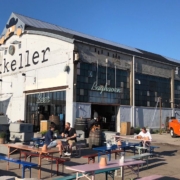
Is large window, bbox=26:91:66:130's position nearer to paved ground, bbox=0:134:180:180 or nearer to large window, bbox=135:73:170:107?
large window, bbox=135:73:170:107

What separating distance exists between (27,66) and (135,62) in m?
9.74

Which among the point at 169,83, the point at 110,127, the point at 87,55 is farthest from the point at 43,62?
the point at 169,83

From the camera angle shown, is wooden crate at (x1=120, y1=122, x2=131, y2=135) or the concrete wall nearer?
the concrete wall

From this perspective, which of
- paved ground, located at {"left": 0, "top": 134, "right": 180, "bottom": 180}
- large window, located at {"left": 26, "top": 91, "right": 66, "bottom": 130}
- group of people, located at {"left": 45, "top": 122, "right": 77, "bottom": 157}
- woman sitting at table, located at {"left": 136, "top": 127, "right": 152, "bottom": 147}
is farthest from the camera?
large window, located at {"left": 26, "top": 91, "right": 66, "bottom": 130}

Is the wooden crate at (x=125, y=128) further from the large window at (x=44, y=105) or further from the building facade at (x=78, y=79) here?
the large window at (x=44, y=105)

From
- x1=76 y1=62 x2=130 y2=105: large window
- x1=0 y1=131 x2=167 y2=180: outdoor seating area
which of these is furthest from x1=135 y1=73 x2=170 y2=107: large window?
x1=0 y1=131 x2=167 y2=180: outdoor seating area

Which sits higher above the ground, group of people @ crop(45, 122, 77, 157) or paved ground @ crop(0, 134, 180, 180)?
group of people @ crop(45, 122, 77, 157)

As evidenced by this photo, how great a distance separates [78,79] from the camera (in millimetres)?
22141

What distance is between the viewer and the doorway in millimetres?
25391

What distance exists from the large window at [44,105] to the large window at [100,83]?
5.22 ft

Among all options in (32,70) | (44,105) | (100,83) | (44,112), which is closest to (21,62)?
(32,70)

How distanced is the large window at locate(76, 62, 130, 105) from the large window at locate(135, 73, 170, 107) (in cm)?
153

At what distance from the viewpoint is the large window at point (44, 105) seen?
22.8m

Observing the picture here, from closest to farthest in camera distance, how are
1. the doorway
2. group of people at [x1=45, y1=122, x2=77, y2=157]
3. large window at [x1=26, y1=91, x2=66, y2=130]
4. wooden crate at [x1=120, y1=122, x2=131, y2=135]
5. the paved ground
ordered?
the paved ground → group of people at [x1=45, y1=122, x2=77, y2=157] → large window at [x1=26, y1=91, x2=66, y2=130] → wooden crate at [x1=120, y1=122, x2=131, y2=135] → the doorway
